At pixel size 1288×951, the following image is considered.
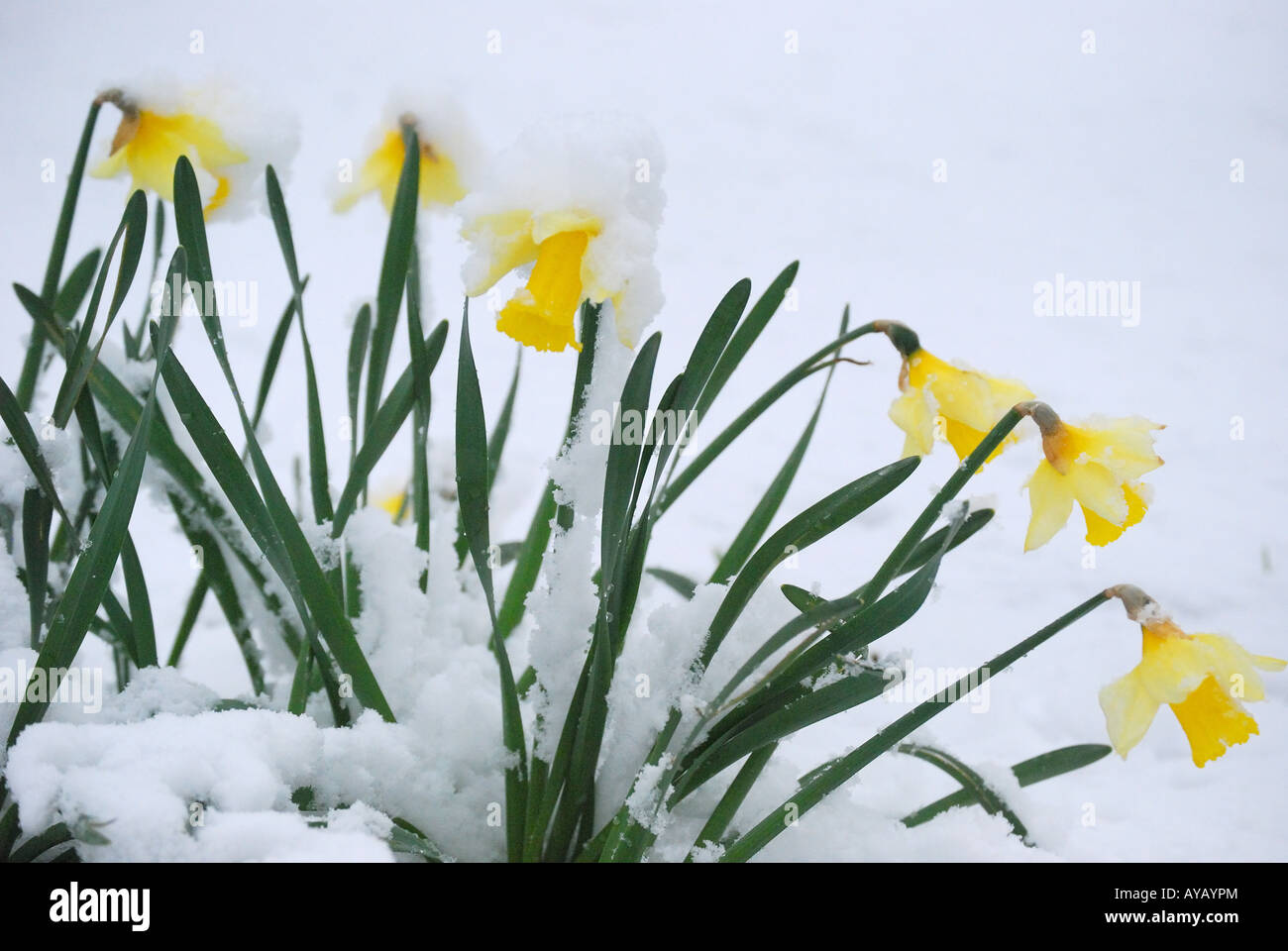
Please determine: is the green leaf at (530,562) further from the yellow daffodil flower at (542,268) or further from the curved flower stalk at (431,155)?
the curved flower stalk at (431,155)

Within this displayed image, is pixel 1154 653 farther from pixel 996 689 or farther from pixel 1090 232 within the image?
pixel 1090 232

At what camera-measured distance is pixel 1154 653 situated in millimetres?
654

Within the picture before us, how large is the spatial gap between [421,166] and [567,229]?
570mm

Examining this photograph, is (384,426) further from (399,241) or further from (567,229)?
(567,229)

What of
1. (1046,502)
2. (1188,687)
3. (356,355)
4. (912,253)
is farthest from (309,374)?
(912,253)

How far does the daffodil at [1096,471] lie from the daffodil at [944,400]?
0.04 m

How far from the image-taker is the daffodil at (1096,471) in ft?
2.16

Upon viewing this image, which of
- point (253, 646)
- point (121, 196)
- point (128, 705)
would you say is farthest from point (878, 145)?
point (128, 705)

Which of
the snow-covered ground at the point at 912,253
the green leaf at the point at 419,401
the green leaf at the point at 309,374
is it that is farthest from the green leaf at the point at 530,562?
the snow-covered ground at the point at 912,253

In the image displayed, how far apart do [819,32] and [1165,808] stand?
3166 mm

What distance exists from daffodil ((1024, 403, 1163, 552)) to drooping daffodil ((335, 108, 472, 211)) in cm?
68

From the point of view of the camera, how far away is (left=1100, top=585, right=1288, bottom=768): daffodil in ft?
2.09

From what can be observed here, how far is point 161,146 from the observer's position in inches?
36.7
